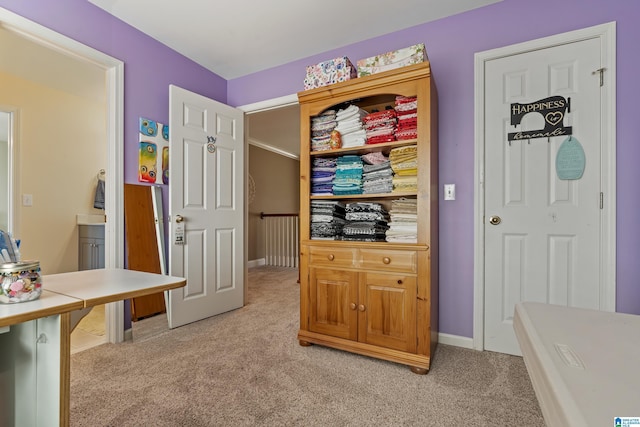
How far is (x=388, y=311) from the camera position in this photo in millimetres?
1999

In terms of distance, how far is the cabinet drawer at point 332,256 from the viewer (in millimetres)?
2148

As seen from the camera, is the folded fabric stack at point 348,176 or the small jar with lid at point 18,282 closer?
the small jar with lid at point 18,282

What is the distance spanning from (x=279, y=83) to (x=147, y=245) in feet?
6.42

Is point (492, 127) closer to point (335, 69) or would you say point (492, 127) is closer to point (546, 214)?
point (546, 214)

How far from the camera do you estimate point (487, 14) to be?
7.25 feet

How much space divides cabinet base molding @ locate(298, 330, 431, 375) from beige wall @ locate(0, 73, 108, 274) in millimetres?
3237

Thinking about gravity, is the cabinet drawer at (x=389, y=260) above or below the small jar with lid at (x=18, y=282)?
below

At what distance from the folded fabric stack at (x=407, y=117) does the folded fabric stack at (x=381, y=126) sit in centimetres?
4

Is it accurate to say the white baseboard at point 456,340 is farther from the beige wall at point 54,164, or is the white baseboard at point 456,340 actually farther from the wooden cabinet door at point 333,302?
the beige wall at point 54,164

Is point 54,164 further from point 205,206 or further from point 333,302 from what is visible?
point 333,302

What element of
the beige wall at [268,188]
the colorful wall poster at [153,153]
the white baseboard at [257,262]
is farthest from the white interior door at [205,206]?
the beige wall at [268,188]

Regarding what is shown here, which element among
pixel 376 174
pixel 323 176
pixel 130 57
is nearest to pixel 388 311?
pixel 376 174

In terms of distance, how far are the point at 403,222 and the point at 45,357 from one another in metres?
1.86

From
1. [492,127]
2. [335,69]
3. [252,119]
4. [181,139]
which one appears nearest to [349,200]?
[335,69]
